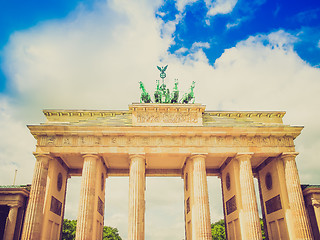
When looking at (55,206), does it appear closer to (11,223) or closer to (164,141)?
(11,223)

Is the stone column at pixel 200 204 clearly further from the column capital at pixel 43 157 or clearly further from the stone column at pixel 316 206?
the column capital at pixel 43 157

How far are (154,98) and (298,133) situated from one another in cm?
1626

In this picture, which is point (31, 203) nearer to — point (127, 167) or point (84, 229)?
point (84, 229)

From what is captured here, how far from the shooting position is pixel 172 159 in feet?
107

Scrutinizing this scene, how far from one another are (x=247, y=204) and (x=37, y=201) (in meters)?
20.2

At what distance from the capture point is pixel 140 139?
96.4ft

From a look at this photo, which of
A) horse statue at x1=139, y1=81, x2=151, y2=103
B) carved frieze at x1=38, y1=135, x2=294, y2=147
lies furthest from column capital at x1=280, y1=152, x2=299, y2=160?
horse statue at x1=139, y1=81, x2=151, y2=103

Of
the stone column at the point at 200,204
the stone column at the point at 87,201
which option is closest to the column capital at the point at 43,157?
the stone column at the point at 87,201

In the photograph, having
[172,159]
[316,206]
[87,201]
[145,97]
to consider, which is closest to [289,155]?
[316,206]

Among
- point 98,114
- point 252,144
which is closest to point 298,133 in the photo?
point 252,144

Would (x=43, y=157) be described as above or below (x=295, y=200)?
above

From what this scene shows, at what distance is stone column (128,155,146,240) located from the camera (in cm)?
2556

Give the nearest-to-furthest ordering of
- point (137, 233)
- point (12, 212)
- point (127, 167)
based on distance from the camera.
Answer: point (137, 233)
point (12, 212)
point (127, 167)

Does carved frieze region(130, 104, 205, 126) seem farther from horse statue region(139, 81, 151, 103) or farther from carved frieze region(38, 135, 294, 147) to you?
horse statue region(139, 81, 151, 103)
